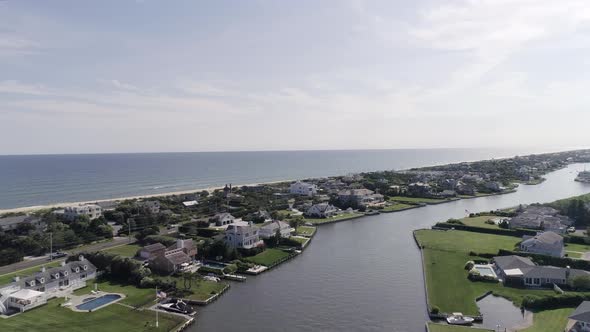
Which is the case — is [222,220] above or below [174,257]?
above

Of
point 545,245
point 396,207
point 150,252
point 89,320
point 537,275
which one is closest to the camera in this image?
point 89,320

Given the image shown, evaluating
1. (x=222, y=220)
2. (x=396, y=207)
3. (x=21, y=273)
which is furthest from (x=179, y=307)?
(x=396, y=207)

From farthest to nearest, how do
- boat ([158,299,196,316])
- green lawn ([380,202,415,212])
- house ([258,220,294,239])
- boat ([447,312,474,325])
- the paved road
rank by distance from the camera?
green lawn ([380,202,415,212]) → house ([258,220,294,239]) → the paved road → boat ([158,299,196,316]) → boat ([447,312,474,325])

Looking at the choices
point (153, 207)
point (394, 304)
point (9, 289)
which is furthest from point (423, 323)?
point (153, 207)

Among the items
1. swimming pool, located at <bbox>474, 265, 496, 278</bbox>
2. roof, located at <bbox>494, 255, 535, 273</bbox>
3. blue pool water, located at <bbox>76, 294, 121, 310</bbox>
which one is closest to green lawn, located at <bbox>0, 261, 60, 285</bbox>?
blue pool water, located at <bbox>76, 294, 121, 310</bbox>

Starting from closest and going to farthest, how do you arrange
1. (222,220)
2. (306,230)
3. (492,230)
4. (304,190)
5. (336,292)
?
(336,292) → (492,230) → (306,230) → (222,220) → (304,190)

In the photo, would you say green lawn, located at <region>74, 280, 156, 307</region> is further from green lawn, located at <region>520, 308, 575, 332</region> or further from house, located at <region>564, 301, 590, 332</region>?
house, located at <region>564, 301, 590, 332</region>

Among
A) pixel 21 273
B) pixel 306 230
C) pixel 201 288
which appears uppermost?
pixel 306 230

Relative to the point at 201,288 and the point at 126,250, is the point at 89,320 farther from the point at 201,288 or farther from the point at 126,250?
the point at 126,250
